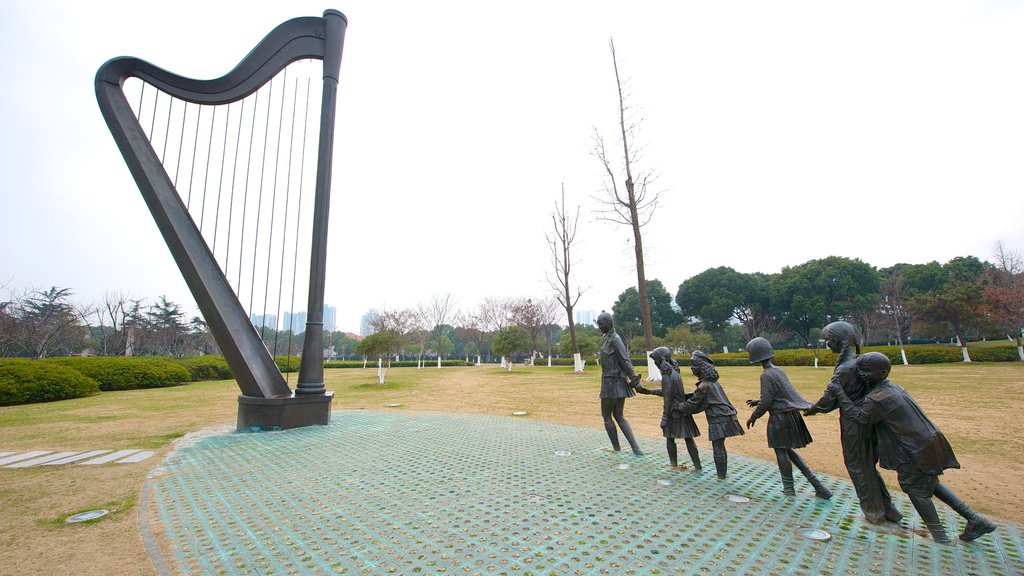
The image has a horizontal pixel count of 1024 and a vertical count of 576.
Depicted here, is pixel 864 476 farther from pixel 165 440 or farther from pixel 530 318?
pixel 530 318

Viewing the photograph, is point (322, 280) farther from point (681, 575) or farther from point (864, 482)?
point (864, 482)

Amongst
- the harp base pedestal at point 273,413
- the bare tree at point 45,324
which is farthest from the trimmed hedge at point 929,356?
the bare tree at point 45,324

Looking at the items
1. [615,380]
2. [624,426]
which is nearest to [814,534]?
[624,426]

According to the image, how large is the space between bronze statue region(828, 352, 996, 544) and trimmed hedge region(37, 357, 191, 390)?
21.2 m

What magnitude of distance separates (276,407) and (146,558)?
472cm

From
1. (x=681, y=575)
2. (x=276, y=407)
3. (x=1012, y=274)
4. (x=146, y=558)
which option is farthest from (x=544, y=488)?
(x=1012, y=274)

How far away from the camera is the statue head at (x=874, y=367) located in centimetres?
310

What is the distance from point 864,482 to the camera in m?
3.27

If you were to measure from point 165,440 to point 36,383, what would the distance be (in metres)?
9.39

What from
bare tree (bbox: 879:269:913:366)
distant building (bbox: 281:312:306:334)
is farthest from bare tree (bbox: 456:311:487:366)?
bare tree (bbox: 879:269:913:366)

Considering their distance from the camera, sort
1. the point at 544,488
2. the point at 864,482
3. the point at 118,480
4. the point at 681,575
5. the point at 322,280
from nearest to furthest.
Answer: the point at 681,575
the point at 864,482
the point at 544,488
the point at 118,480
the point at 322,280

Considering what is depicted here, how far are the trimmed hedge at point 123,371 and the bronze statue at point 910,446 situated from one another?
2124 centimetres

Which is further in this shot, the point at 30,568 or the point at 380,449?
the point at 380,449

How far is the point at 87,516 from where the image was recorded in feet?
11.4
